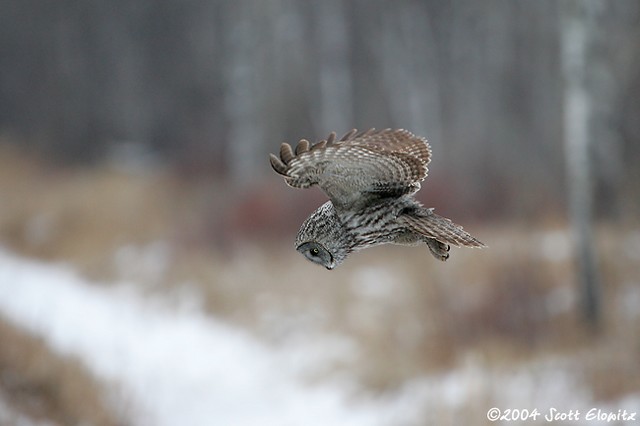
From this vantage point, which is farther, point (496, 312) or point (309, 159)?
point (496, 312)

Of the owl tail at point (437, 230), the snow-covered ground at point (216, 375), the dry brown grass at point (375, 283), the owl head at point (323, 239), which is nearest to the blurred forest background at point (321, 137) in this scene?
the dry brown grass at point (375, 283)

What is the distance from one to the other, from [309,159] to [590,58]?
21.5ft

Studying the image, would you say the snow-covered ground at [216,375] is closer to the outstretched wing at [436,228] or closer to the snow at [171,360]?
the snow at [171,360]

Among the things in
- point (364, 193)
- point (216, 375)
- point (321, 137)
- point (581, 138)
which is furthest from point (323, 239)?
point (321, 137)

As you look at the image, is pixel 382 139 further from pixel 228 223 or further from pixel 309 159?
pixel 228 223

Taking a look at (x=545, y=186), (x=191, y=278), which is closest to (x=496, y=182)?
(x=545, y=186)

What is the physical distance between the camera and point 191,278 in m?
11.3

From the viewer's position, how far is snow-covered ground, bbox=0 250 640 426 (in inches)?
237

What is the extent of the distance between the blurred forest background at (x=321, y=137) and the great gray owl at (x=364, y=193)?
3.99 metres

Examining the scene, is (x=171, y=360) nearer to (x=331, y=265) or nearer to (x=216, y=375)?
(x=216, y=375)

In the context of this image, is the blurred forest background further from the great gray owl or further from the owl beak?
the owl beak

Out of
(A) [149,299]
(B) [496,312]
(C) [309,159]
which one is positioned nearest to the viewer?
(C) [309,159]

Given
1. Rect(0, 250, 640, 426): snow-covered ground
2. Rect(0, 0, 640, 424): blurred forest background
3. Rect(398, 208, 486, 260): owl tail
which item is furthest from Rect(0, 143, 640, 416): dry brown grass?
Rect(398, 208, 486, 260): owl tail

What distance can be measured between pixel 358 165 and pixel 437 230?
0.30m
